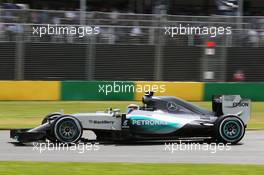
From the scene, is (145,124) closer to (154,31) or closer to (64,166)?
(64,166)

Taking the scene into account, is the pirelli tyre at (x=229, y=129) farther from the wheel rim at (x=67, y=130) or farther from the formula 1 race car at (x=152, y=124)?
Answer: the wheel rim at (x=67, y=130)

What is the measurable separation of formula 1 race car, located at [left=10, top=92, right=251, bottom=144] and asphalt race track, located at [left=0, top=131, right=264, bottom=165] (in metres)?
0.21

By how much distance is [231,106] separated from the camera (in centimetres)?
1203

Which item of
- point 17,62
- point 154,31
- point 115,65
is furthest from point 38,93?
point 154,31

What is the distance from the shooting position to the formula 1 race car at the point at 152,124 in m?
11.3

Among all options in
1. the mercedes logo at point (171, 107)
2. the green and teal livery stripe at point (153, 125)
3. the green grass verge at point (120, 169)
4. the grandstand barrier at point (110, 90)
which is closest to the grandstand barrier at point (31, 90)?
the grandstand barrier at point (110, 90)

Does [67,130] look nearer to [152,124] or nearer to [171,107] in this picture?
[152,124]

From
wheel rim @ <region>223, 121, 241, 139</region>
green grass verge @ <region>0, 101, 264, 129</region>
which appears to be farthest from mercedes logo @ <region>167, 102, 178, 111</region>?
green grass verge @ <region>0, 101, 264, 129</region>

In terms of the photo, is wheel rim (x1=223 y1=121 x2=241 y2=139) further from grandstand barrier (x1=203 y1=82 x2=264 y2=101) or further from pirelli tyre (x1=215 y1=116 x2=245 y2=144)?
grandstand barrier (x1=203 y1=82 x2=264 y2=101)

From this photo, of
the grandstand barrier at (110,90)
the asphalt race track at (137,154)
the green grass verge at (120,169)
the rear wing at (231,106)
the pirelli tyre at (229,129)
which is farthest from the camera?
the grandstand barrier at (110,90)

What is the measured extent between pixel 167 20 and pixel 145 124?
10.5 m

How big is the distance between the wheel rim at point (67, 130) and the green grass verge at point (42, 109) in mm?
3677

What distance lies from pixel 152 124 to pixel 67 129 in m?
1.50

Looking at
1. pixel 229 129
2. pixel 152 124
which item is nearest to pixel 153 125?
pixel 152 124
